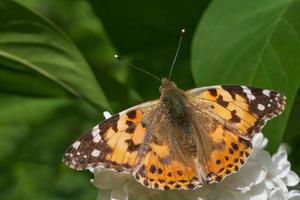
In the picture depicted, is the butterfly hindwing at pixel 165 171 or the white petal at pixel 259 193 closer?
the butterfly hindwing at pixel 165 171

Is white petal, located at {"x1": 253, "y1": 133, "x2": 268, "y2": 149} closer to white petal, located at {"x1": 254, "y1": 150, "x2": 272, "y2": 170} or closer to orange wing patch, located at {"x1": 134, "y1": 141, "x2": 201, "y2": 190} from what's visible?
white petal, located at {"x1": 254, "y1": 150, "x2": 272, "y2": 170}

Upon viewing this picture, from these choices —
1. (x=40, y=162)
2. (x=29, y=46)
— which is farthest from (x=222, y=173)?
(x=40, y=162)

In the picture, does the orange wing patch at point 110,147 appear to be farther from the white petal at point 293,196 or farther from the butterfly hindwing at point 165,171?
the white petal at point 293,196

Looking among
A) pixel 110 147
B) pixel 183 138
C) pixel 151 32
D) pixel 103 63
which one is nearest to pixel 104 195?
pixel 110 147

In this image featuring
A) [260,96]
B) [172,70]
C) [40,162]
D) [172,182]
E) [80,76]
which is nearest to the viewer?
[172,182]

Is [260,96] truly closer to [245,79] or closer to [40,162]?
[245,79]

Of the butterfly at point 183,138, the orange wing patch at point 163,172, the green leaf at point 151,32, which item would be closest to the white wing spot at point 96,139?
the butterfly at point 183,138
